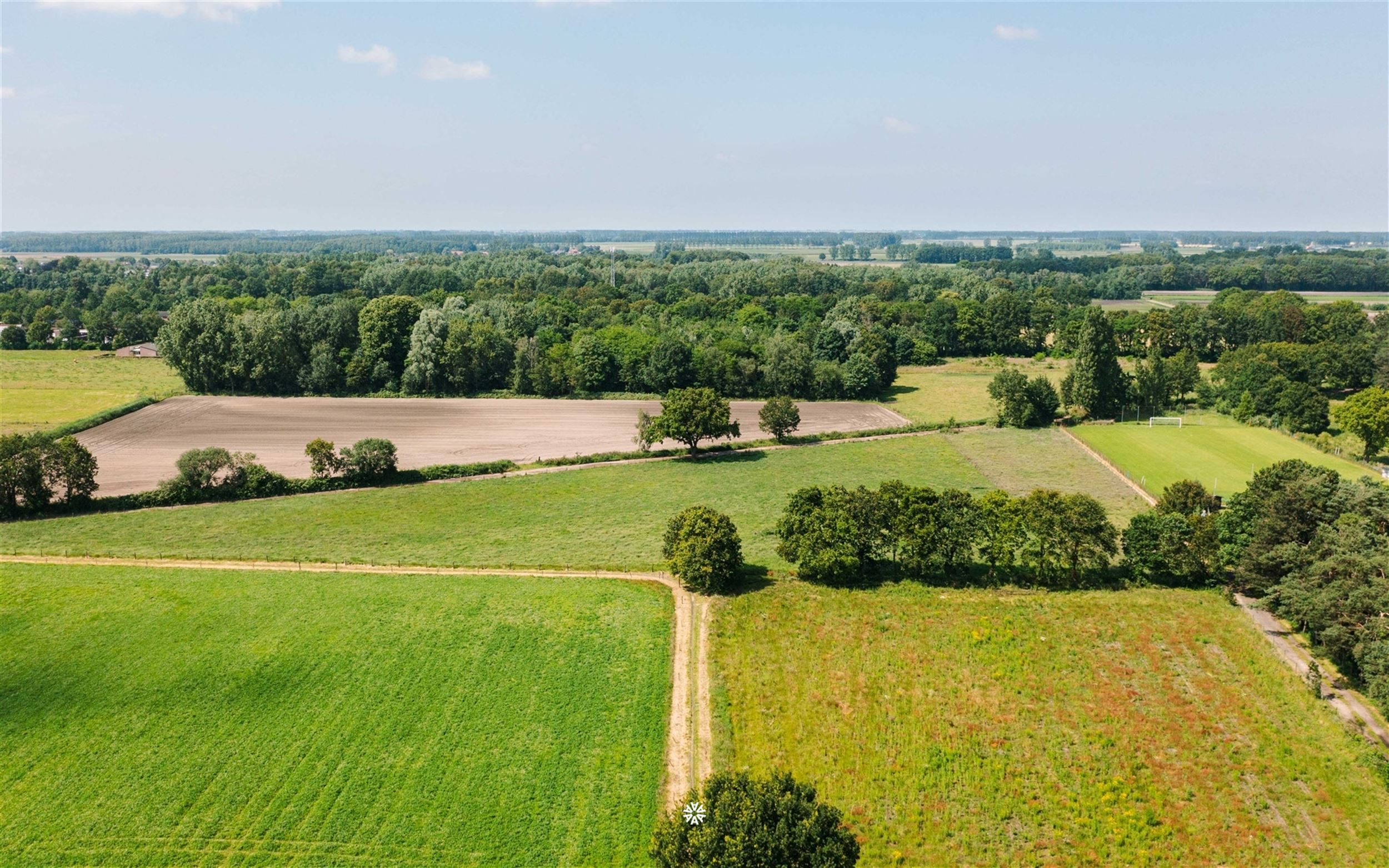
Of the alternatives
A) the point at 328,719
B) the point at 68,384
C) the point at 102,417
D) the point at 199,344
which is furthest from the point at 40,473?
the point at 68,384

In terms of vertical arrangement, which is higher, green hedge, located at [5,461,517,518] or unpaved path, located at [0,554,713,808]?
green hedge, located at [5,461,517,518]

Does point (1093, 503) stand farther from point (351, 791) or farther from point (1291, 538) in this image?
point (351, 791)

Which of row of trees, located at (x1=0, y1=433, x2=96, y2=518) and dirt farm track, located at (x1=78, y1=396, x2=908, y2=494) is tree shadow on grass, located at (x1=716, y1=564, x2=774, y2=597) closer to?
dirt farm track, located at (x1=78, y1=396, x2=908, y2=494)

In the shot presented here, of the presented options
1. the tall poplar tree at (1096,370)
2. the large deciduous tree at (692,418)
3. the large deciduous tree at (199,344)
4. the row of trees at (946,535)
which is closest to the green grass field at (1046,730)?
the row of trees at (946,535)

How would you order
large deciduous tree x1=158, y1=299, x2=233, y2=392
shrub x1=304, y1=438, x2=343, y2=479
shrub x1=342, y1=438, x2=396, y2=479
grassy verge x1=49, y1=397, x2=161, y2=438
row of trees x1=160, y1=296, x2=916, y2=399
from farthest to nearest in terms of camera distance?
row of trees x1=160, y1=296, x2=916, y2=399
large deciduous tree x1=158, y1=299, x2=233, y2=392
grassy verge x1=49, y1=397, x2=161, y2=438
shrub x1=342, y1=438, x2=396, y2=479
shrub x1=304, y1=438, x2=343, y2=479

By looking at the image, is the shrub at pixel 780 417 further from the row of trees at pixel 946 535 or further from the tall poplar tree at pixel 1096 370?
the tall poplar tree at pixel 1096 370

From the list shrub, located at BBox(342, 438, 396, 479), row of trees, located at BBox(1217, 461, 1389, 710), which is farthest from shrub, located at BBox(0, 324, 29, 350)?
row of trees, located at BBox(1217, 461, 1389, 710)

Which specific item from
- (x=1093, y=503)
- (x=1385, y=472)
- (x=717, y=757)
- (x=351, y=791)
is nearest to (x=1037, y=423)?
(x=1385, y=472)
